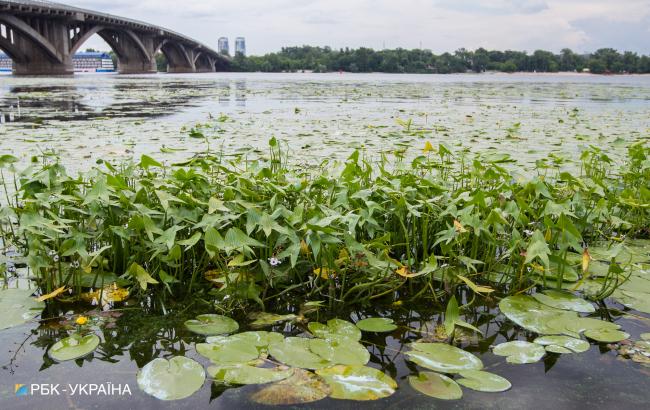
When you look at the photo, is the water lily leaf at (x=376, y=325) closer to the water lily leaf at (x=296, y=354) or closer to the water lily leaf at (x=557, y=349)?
the water lily leaf at (x=296, y=354)

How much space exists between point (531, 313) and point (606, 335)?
247 millimetres

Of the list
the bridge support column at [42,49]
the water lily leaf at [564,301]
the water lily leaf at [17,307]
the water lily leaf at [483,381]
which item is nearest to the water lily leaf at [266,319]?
the water lily leaf at [483,381]

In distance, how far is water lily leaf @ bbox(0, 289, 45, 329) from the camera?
1.77 meters

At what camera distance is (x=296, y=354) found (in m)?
1.55

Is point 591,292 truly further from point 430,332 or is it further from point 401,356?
point 401,356

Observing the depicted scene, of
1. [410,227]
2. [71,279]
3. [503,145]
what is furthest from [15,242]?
[503,145]

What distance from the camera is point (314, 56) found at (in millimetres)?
87625

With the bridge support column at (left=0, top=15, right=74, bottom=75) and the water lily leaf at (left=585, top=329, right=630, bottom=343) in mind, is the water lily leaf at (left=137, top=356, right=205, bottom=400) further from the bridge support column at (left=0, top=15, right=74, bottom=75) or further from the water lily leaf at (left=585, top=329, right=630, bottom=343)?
the bridge support column at (left=0, top=15, right=74, bottom=75)

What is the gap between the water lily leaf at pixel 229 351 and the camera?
5.00 ft

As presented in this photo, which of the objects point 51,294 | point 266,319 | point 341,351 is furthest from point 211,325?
point 51,294

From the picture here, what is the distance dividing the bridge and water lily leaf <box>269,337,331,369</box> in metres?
37.0

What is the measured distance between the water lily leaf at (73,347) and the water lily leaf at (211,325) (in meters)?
0.30

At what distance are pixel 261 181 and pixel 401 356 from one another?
113cm

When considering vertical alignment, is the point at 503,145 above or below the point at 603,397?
above
